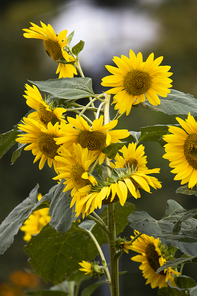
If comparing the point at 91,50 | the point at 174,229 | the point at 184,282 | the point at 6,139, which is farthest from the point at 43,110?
the point at 91,50

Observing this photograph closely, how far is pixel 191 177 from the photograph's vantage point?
358mm

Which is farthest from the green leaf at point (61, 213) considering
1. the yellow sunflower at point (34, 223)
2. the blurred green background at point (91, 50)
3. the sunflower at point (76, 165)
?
the blurred green background at point (91, 50)

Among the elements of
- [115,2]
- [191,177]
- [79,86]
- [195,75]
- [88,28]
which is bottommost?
[191,177]

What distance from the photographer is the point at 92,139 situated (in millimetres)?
336

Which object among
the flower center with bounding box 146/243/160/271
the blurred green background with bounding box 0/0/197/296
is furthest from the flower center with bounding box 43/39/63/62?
the blurred green background with bounding box 0/0/197/296

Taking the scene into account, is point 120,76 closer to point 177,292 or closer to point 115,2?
point 177,292

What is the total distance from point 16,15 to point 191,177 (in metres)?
2.53

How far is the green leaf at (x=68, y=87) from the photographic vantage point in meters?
0.37

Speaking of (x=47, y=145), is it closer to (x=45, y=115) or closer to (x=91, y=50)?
(x=45, y=115)

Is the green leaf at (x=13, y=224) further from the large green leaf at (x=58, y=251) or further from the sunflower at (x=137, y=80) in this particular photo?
the sunflower at (x=137, y=80)

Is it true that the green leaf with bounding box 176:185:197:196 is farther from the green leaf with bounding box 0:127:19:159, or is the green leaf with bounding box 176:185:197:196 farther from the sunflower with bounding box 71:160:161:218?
the green leaf with bounding box 0:127:19:159

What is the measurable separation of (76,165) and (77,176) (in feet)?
0.04

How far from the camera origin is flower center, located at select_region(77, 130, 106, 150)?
33cm

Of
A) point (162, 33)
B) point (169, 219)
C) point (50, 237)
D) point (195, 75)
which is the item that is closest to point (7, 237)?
point (50, 237)
